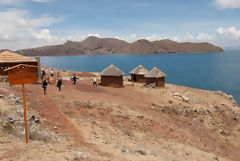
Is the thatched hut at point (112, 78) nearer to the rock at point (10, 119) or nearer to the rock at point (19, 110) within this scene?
the rock at point (19, 110)

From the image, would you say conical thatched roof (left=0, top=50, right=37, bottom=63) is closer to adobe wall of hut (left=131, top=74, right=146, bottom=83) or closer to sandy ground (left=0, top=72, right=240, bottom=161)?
sandy ground (left=0, top=72, right=240, bottom=161)

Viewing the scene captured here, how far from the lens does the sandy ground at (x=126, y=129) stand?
927 cm

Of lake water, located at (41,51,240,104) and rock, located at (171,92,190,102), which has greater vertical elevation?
lake water, located at (41,51,240,104)

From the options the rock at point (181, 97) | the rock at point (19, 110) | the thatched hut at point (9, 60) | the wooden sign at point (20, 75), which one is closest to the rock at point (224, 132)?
the rock at point (181, 97)

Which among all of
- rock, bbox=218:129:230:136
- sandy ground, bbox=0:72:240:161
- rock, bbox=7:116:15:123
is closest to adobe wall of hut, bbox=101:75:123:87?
sandy ground, bbox=0:72:240:161

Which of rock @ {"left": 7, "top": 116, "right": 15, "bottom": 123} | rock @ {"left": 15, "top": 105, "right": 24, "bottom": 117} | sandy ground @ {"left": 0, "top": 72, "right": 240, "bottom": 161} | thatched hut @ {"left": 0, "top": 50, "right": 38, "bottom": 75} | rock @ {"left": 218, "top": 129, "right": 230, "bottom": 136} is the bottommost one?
rock @ {"left": 218, "top": 129, "right": 230, "bottom": 136}

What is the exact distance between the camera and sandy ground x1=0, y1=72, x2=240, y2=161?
927 centimetres

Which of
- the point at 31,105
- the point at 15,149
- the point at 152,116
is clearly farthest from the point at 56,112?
the point at 152,116

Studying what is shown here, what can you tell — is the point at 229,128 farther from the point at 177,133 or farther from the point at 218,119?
the point at 177,133

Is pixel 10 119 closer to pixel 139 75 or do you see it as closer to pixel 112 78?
pixel 112 78

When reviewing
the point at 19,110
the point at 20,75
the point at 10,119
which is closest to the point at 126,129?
the point at 19,110

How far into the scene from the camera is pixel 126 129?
15.6 metres

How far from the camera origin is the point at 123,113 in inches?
701

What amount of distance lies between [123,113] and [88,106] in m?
3.12
